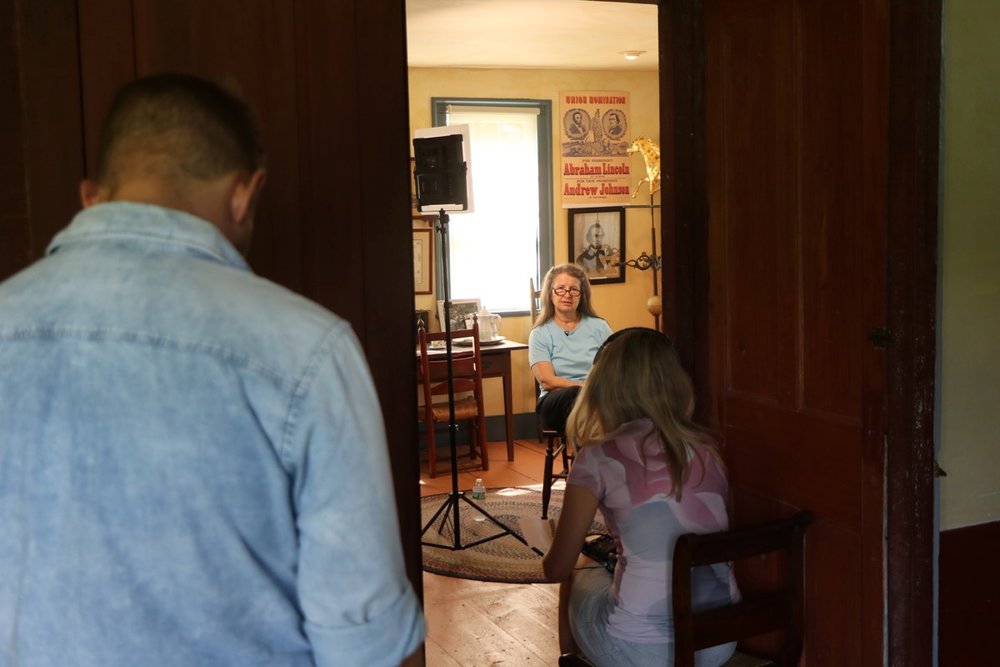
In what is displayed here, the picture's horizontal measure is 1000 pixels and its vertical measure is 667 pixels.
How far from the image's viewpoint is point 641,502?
7.20ft

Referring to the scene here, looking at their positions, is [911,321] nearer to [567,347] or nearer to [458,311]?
[567,347]

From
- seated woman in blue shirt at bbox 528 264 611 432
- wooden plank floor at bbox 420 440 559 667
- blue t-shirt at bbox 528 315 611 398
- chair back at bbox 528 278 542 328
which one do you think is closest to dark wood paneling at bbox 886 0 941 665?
wooden plank floor at bbox 420 440 559 667

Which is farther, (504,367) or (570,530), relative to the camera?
(504,367)

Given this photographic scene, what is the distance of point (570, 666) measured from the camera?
2318 mm

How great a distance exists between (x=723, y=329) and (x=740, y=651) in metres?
0.87

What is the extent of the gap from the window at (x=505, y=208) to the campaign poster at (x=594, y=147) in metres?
0.13

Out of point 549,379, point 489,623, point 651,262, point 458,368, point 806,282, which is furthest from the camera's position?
point 651,262

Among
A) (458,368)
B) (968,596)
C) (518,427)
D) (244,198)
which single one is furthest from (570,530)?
(518,427)

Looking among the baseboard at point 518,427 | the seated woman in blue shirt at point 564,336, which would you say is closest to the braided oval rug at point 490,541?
the seated woman in blue shirt at point 564,336

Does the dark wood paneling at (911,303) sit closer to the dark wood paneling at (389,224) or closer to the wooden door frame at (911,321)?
the wooden door frame at (911,321)

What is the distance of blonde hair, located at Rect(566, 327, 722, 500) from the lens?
89.0 inches

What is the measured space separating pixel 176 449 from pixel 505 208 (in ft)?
19.9

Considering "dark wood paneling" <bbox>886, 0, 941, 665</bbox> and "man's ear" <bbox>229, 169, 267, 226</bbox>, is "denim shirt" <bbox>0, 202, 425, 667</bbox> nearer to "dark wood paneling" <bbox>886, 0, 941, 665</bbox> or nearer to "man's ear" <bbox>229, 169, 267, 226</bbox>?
"man's ear" <bbox>229, 169, 267, 226</bbox>

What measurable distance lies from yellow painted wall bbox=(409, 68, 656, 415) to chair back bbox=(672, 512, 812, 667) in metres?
4.65
